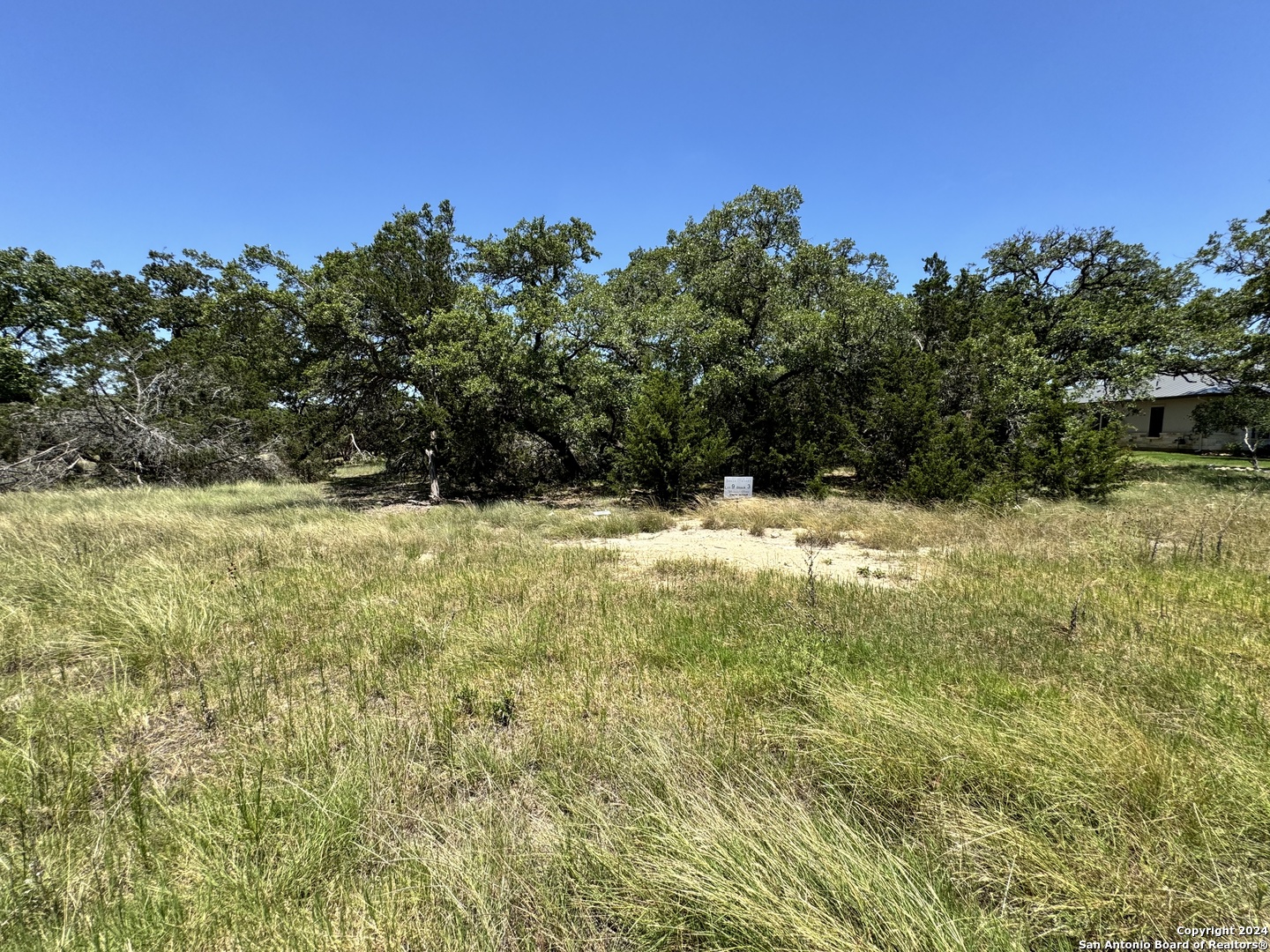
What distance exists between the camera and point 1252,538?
22.7ft

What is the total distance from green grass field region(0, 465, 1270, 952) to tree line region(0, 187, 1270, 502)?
7930 mm

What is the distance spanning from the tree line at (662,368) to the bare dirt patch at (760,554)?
3.80 m

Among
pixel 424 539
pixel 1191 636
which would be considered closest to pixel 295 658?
pixel 424 539

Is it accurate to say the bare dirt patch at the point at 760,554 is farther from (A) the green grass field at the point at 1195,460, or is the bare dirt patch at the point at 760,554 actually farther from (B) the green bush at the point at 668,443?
(A) the green grass field at the point at 1195,460

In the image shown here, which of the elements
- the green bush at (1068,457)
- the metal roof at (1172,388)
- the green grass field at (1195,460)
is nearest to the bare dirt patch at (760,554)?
the green bush at (1068,457)

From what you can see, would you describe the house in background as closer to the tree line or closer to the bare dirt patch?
the tree line

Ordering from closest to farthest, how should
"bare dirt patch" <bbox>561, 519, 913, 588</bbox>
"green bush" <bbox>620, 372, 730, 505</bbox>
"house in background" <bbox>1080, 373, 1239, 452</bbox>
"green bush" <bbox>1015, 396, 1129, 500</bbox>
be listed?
"bare dirt patch" <bbox>561, 519, 913, 588</bbox> → "green bush" <bbox>1015, 396, 1129, 500</bbox> → "green bush" <bbox>620, 372, 730, 505</bbox> → "house in background" <bbox>1080, 373, 1239, 452</bbox>

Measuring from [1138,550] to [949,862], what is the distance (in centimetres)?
744

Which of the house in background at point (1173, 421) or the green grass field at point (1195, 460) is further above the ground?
the house in background at point (1173, 421)

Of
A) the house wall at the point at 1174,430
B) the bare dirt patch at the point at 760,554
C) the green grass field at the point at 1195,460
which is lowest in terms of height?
the bare dirt patch at the point at 760,554

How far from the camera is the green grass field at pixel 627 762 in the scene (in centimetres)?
172

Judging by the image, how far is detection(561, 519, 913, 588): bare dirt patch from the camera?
6441mm

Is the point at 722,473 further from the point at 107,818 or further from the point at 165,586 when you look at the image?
the point at 107,818

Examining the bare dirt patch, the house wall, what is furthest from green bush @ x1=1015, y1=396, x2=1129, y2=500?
the house wall
